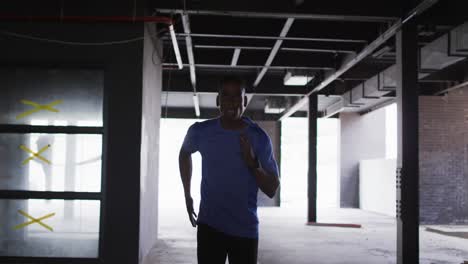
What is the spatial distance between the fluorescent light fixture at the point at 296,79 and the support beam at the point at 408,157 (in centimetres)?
449

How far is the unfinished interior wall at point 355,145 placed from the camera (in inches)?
712

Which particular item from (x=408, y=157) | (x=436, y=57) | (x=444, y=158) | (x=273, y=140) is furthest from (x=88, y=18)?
(x=273, y=140)

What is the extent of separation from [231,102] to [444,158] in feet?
36.9

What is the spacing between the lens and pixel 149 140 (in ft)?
21.9

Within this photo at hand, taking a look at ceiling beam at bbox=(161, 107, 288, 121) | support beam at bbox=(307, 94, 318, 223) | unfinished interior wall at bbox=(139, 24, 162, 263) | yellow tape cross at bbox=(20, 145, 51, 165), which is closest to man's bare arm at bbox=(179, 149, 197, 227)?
unfinished interior wall at bbox=(139, 24, 162, 263)

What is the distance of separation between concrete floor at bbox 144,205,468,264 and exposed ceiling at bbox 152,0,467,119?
2558 mm

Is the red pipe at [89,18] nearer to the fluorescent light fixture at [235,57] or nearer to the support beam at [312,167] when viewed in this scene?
the fluorescent light fixture at [235,57]

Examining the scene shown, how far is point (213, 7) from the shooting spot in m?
6.29

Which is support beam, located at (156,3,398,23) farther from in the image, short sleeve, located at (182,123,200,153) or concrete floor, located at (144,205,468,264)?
short sleeve, located at (182,123,200,153)

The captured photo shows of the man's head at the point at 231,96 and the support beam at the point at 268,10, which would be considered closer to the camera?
the man's head at the point at 231,96

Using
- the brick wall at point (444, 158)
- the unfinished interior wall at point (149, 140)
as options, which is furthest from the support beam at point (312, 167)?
the unfinished interior wall at point (149, 140)

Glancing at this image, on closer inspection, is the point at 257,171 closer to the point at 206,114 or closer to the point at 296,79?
the point at 296,79

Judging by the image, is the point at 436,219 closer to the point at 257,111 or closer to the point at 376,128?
the point at 376,128

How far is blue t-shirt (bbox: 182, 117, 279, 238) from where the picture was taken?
82.1 inches
